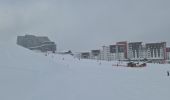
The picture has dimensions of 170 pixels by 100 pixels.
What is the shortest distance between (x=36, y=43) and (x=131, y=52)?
5073 centimetres

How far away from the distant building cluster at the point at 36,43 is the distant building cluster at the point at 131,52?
89.5 ft

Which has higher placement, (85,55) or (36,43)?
(36,43)

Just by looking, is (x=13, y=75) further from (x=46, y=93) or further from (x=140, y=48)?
(x=140, y=48)

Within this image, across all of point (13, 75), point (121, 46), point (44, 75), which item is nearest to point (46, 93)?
point (13, 75)

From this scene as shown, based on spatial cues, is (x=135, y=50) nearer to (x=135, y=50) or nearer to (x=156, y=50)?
(x=135, y=50)

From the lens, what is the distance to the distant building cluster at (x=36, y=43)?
252ft

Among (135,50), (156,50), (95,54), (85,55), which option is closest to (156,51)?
(156,50)

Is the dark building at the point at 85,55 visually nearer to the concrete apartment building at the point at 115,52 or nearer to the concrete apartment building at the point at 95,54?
the concrete apartment building at the point at 95,54

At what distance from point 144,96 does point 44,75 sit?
13.0ft

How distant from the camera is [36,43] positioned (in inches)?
3211

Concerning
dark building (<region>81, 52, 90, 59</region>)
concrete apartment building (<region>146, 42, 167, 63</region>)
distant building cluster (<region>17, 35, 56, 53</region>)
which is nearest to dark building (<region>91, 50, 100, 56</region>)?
dark building (<region>81, 52, 90, 59</region>)

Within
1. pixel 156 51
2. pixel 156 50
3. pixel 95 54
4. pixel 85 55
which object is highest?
pixel 156 50

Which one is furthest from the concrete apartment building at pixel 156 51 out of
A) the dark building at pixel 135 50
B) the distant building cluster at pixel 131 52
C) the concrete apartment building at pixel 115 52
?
the concrete apartment building at pixel 115 52

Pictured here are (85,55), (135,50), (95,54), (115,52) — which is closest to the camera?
(115,52)
